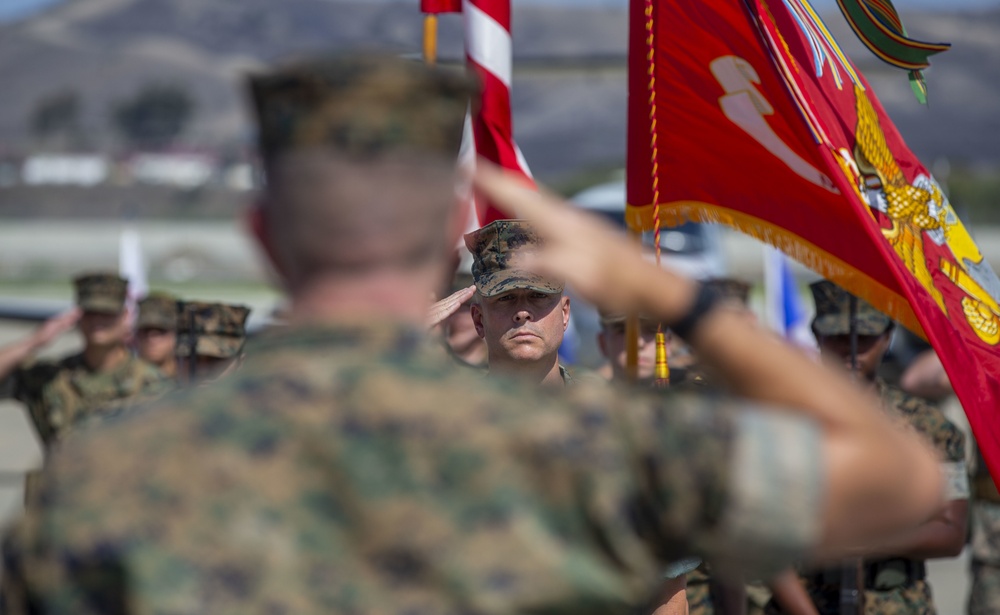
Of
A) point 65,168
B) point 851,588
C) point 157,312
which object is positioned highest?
point 65,168

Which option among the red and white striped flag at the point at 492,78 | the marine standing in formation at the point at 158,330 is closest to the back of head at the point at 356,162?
the red and white striped flag at the point at 492,78

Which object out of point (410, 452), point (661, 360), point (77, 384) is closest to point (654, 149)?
point (661, 360)

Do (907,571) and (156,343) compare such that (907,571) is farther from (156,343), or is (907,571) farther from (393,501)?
(156,343)

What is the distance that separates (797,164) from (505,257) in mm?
850

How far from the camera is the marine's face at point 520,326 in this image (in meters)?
3.88

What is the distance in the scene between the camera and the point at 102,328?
7125mm

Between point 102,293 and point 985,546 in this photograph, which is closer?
point 985,546

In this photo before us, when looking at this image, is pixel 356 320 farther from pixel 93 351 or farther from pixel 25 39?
pixel 25 39

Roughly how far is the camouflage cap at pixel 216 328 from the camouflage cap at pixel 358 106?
4.14 meters

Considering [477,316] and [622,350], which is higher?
[477,316]

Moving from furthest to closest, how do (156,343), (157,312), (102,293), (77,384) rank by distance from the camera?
(156,343), (157,312), (102,293), (77,384)

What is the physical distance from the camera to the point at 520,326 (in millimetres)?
3877

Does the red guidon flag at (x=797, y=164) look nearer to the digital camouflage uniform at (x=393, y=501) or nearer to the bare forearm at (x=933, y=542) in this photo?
the bare forearm at (x=933, y=542)

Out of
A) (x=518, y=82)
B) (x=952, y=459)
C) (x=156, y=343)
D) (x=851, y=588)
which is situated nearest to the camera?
(x=851, y=588)
